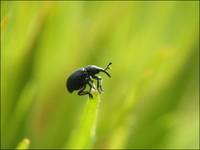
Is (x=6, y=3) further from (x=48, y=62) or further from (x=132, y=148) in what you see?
(x=132, y=148)

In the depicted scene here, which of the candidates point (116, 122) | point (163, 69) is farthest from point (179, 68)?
point (116, 122)

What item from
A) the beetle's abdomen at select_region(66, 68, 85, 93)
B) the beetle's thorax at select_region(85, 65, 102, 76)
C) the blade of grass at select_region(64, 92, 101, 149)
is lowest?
the blade of grass at select_region(64, 92, 101, 149)

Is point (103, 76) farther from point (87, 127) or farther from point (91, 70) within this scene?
point (87, 127)

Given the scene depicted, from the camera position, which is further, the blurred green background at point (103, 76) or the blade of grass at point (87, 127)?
the blurred green background at point (103, 76)

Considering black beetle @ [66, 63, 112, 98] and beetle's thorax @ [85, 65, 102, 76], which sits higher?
beetle's thorax @ [85, 65, 102, 76]

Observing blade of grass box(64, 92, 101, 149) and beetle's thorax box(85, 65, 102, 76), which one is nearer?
blade of grass box(64, 92, 101, 149)

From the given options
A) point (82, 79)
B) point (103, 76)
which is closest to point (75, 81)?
point (82, 79)
